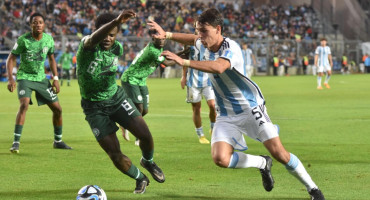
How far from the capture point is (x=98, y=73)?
8.94m

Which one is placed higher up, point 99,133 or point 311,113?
point 99,133

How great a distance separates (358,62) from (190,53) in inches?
1916

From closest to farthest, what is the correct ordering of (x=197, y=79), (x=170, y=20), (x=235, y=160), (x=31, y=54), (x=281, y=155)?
(x=281, y=155) → (x=235, y=160) → (x=31, y=54) → (x=197, y=79) → (x=170, y=20)

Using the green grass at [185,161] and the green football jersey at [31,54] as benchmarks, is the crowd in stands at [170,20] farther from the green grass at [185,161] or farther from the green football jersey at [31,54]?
the green football jersey at [31,54]

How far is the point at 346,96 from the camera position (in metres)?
29.5

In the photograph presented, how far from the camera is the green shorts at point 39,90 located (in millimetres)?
13250

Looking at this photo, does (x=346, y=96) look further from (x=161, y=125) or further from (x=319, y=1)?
(x=319, y=1)

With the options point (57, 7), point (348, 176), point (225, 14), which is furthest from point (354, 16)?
point (348, 176)

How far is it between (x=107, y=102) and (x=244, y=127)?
5.61ft

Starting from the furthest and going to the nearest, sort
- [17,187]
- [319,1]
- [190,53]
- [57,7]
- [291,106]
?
[319,1] → [57,7] → [291,106] → [190,53] → [17,187]

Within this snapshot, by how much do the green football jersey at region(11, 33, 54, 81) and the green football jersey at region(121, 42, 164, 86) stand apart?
181 centimetres

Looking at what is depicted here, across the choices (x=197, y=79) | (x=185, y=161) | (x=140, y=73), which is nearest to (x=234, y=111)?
(x=185, y=161)

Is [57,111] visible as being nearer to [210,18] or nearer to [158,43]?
[158,43]

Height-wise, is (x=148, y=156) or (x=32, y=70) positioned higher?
(x=32, y=70)
